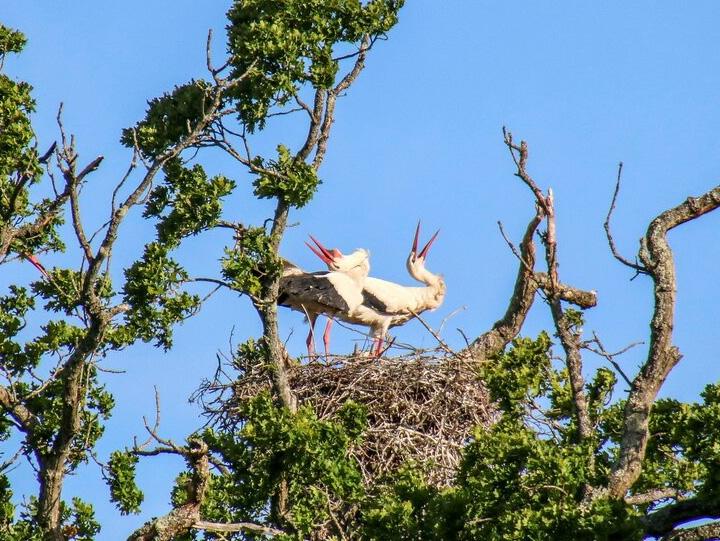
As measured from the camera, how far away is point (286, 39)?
42.2 feet

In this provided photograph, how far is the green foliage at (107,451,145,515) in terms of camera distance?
12.5 m

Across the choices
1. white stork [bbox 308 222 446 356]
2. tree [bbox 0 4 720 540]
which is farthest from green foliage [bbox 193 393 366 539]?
white stork [bbox 308 222 446 356]

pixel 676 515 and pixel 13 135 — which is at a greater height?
pixel 13 135

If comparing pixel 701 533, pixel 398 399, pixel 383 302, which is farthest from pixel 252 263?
pixel 383 302

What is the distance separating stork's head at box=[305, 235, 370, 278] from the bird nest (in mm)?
2636

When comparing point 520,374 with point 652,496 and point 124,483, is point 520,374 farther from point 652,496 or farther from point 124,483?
point 124,483

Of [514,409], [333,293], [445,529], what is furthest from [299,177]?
[333,293]

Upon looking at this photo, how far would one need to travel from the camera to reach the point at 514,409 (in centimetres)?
1172

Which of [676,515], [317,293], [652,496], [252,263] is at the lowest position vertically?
[676,515]

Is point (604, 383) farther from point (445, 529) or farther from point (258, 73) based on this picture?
point (258, 73)

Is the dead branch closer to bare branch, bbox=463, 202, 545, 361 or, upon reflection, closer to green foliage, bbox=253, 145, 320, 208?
green foliage, bbox=253, 145, 320, 208

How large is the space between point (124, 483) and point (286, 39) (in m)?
3.94

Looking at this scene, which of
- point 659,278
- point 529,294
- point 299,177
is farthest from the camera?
point 529,294

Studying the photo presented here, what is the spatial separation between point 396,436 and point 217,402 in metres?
2.02
